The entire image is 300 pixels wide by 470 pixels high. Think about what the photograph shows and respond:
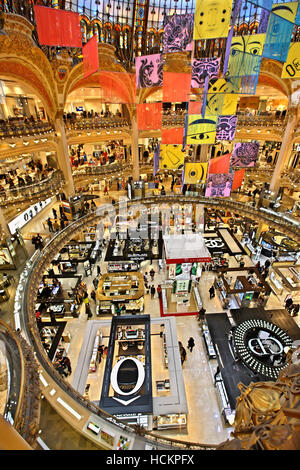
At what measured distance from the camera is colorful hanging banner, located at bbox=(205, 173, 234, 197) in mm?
18562

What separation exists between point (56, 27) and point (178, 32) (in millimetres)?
7072

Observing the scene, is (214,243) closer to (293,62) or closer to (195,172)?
(195,172)

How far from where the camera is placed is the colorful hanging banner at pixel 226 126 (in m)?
16.4

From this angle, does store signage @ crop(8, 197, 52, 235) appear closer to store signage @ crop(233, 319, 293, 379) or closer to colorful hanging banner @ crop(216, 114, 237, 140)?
colorful hanging banner @ crop(216, 114, 237, 140)

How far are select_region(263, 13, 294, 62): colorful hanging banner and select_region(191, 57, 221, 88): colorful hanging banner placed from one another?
2.84 meters

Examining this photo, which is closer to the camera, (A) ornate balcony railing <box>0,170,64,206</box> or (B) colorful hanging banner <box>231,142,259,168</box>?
(A) ornate balcony railing <box>0,170,64,206</box>

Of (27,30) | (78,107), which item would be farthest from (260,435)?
(78,107)

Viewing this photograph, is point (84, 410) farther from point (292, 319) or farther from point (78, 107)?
point (78, 107)

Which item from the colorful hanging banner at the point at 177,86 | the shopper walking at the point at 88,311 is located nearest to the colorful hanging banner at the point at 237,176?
the colorful hanging banner at the point at 177,86

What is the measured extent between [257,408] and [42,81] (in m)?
22.0

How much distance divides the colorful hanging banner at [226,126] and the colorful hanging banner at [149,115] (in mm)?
4423

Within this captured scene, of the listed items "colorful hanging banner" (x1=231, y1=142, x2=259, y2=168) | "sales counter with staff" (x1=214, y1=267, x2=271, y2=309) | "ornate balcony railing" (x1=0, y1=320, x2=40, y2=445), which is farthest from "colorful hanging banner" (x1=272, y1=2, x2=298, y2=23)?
"ornate balcony railing" (x1=0, y1=320, x2=40, y2=445)

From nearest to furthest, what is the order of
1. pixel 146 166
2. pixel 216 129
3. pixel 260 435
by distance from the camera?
pixel 260 435 < pixel 216 129 < pixel 146 166
